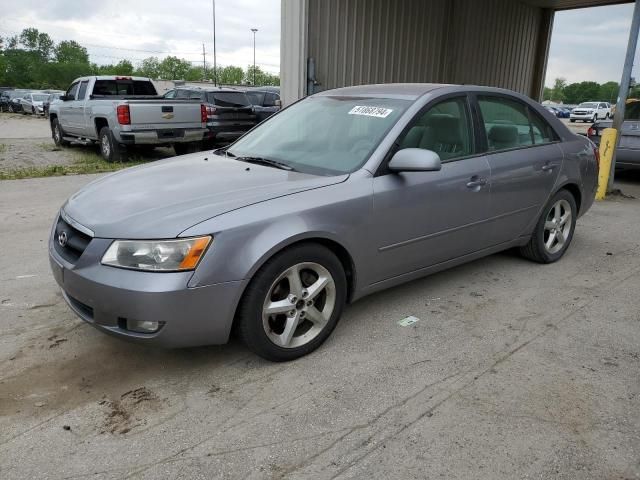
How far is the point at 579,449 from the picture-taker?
2439 millimetres

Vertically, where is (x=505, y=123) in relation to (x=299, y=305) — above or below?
above

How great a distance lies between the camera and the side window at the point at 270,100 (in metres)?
15.9

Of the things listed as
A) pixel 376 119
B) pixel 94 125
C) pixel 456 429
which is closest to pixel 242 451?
pixel 456 429

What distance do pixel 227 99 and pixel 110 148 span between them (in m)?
3.43

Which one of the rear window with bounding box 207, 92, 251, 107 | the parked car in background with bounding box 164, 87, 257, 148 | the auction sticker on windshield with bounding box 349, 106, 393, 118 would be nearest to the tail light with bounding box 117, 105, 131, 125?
the parked car in background with bounding box 164, 87, 257, 148

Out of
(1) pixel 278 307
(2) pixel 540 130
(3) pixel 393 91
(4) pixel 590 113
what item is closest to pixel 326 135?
(3) pixel 393 91

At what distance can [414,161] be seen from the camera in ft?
10.9

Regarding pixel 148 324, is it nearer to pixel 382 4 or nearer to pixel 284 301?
pixel 284 301

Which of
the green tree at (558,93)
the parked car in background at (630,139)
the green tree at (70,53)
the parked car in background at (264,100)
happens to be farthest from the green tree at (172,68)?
the parked car in background at (630,139)

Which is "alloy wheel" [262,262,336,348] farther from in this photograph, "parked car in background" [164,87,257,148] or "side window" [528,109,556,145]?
"parked car in background" [164,87,257,148]

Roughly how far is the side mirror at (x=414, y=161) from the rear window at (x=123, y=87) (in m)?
10.8

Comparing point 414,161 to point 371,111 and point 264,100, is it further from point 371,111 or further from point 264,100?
point 264,100

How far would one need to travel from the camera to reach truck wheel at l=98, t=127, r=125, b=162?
10992 millimetres

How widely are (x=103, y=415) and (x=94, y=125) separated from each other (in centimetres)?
1040
